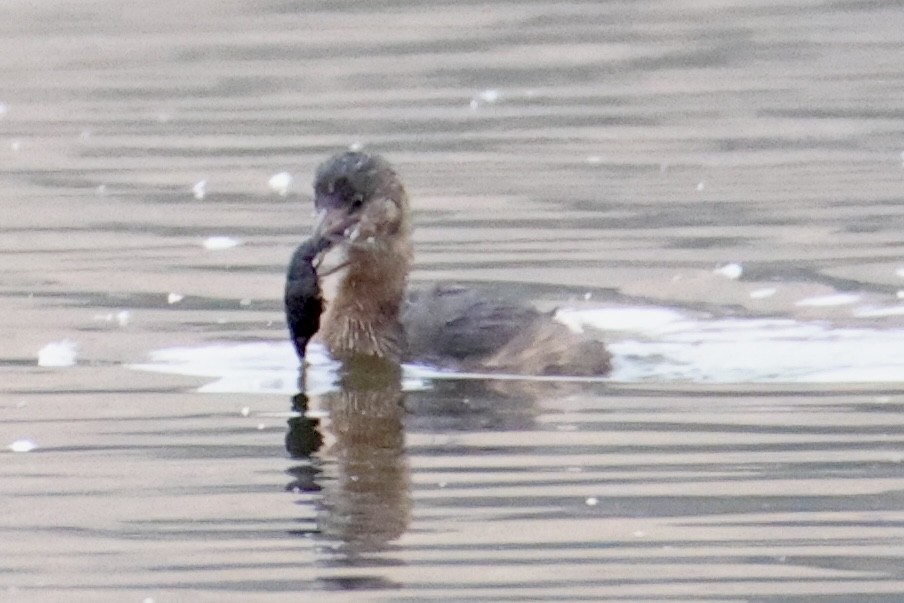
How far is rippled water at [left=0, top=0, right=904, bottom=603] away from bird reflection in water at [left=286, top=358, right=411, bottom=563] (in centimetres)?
3

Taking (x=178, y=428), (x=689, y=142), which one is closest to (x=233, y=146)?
(x=689, y=142)

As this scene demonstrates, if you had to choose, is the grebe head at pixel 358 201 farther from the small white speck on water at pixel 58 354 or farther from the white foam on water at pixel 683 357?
the small white speck on water at pixel 58 354

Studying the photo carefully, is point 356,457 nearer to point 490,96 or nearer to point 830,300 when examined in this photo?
point 830,300

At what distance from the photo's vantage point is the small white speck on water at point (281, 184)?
16531 millimetres

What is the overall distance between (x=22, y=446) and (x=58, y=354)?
A: 5.79ft

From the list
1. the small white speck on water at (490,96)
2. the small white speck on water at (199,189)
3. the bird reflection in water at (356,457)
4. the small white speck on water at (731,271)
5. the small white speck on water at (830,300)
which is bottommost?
the bird reflection in water at (356,457)

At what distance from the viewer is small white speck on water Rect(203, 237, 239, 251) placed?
14.6 metres

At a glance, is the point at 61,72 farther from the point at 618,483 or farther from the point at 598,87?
the point at 618,483

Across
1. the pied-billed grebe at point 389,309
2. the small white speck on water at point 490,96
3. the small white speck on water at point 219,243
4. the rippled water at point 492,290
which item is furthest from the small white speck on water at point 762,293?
the small white speck on water at point 490,96

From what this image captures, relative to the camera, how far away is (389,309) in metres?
12.6

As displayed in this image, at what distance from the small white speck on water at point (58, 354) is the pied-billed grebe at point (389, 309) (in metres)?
0.97

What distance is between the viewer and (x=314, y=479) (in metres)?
9.87

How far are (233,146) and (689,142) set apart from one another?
298 centimetres

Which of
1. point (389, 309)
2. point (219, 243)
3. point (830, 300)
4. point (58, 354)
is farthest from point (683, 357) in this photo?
point (219, 243)
